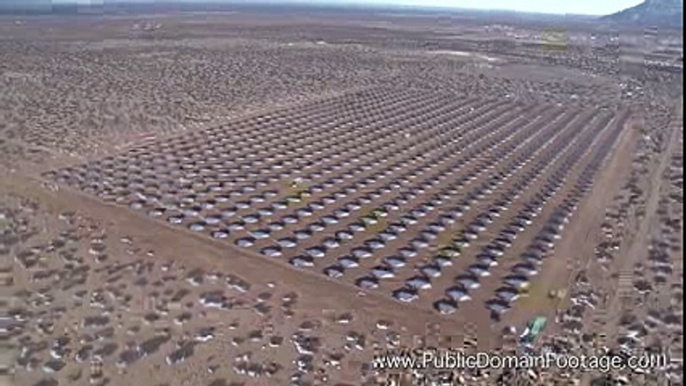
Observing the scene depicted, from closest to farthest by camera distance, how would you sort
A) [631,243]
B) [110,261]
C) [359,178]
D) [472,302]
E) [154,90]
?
[472,302], [110,261], [631,243], [359,178], [154,90]

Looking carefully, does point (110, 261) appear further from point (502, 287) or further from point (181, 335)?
point (502, 287)

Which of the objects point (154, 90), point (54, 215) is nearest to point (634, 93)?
point (154, 90)

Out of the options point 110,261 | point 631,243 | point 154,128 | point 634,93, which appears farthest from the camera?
point 634,93

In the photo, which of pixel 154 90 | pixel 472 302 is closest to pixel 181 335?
pixel 472 302

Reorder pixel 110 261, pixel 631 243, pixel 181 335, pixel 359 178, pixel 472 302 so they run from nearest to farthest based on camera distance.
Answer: pixel 181 335
pixel 472 302
pixel 110 261
pixel 631 243
pixel 359 178

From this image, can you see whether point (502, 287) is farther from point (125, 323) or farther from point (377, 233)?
point (125, 323)

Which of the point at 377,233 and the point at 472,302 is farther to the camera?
the point at 377,233
